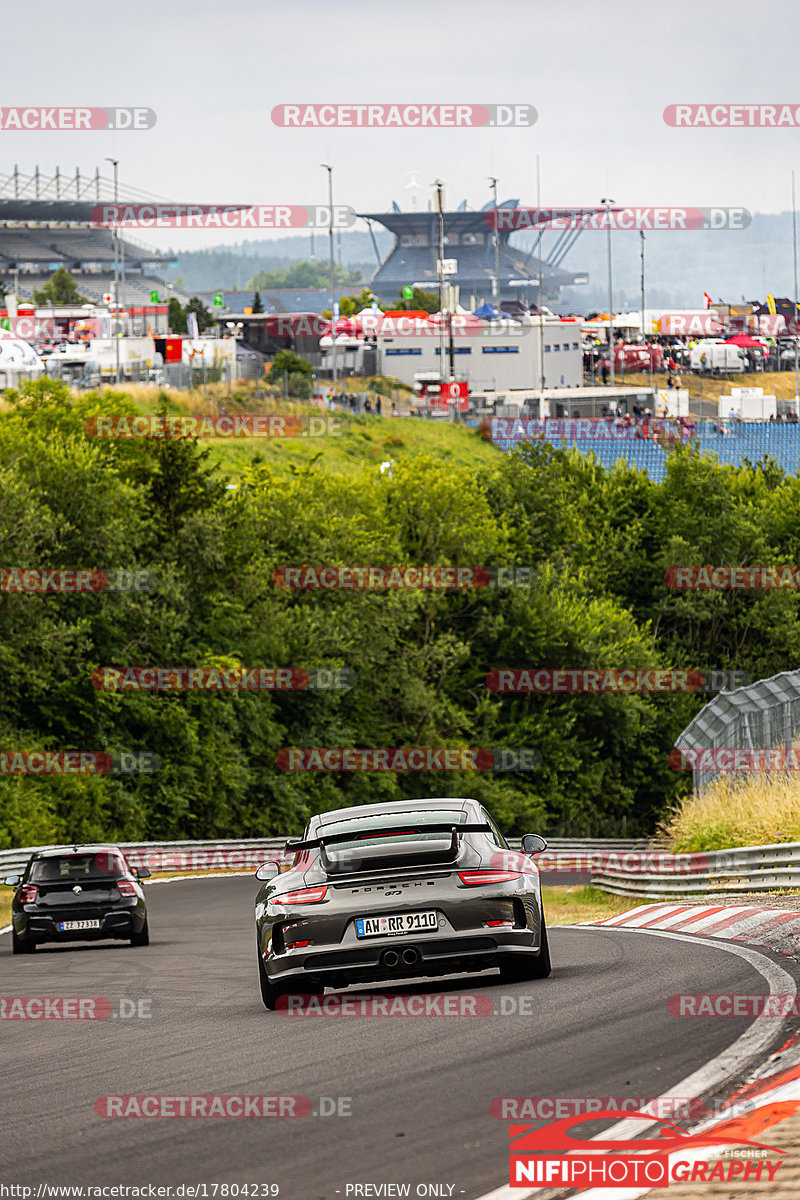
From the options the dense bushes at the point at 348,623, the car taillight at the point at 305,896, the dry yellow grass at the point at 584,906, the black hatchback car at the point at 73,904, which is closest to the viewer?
the car taillight at the point at 305,896

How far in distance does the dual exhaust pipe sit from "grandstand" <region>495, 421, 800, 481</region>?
73611 millimetres

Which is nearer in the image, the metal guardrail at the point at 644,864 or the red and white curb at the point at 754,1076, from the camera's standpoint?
the red and white curb at the point at 754,1076

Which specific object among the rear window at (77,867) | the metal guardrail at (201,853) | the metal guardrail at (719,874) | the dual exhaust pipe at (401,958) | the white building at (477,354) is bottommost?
the metal guardrail at (201,853)

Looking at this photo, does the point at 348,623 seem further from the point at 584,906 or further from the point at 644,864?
the point at 644,864

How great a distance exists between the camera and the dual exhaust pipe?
31.3ft

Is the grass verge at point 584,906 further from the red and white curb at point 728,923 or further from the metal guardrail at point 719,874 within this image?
the red and white curb at point 728,923

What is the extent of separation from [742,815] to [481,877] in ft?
41.7

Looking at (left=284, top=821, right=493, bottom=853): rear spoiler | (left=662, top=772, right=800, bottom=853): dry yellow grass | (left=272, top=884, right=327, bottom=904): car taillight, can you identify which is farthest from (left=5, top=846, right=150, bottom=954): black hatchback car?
(left=272, top=884, right=327, bottom=904): car taillight

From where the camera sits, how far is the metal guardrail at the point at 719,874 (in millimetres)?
17656

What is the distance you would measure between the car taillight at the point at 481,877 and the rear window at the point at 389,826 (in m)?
0.30

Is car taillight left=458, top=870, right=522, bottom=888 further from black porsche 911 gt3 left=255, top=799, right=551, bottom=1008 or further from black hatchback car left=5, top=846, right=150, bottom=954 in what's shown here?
black hatchback car left=5, top=846, right=150, bottom=954

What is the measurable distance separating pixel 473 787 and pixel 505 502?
15067 mm

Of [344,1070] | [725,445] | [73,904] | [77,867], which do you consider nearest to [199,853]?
[77,867]

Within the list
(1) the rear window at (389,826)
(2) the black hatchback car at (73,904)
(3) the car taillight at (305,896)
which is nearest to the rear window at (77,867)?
(2) the black hatchback car at (73,904)
